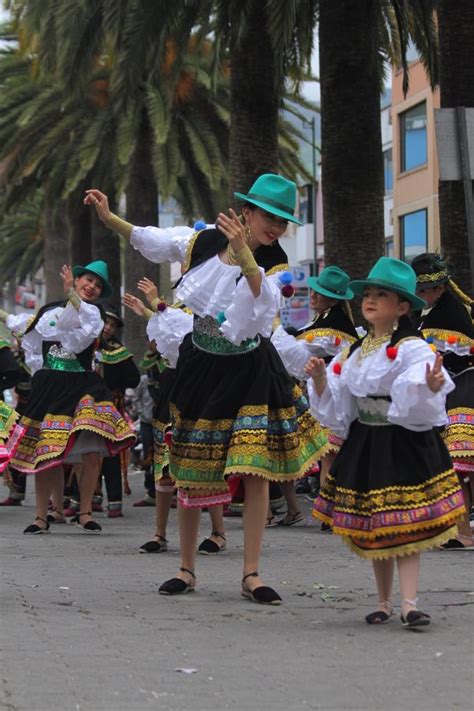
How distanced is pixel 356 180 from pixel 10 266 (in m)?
37.9

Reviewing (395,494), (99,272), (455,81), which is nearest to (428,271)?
(99,272)

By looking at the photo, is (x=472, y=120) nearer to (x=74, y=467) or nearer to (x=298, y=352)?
(x=298, y=352)

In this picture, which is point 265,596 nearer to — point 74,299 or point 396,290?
point 396,290

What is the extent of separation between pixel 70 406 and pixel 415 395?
558cm

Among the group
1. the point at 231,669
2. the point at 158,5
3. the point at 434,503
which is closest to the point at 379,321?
the point at 434,503

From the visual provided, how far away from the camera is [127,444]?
12172 millimetres

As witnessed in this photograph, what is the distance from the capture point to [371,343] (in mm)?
7094

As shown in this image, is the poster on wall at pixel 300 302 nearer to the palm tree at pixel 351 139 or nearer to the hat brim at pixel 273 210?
the palm tree at pixel 351 139

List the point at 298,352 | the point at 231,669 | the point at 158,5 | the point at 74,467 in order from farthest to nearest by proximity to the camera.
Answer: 1. the point at 158,5
2. the point at 74,467
3. the point at 298,352
4. the point at 231,669

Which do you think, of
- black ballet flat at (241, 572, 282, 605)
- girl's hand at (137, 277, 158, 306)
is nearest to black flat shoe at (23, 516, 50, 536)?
girl's hand at (137, 277, 158, 306)

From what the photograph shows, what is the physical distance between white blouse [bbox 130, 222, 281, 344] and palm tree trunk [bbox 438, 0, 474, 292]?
6947mm

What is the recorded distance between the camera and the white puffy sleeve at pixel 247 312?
7.20m

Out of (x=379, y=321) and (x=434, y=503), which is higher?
(x=379, y=321)

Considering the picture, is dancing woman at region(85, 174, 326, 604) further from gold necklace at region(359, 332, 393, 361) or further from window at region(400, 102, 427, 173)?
window at region(400, 102, 427, 173)
